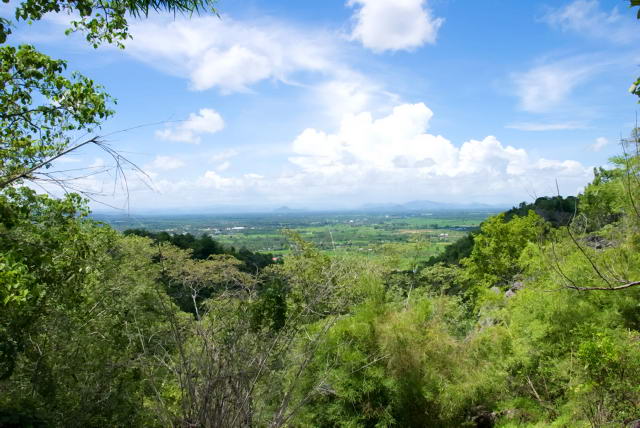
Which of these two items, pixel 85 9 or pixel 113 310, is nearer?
pixel 85 9

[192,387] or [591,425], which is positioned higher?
[192,387]

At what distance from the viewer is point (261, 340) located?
341 centimetres

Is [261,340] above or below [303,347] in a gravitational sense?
above

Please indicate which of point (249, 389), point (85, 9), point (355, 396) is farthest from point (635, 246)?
point (85, 9)

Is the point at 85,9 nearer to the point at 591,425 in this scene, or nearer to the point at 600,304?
the point at 591,425

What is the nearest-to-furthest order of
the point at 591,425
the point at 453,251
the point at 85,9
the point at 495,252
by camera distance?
the point at 85,9, the point at 591,425, the point at 495,252, the point at 453,251

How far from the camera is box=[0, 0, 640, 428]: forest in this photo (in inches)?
114

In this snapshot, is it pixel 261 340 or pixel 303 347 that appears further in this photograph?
pixel 303 347

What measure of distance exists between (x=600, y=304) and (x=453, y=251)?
74.0 feet

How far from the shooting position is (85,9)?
9.63 ft

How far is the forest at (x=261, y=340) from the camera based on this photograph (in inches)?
114

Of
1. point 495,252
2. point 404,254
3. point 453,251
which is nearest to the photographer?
point 404,254

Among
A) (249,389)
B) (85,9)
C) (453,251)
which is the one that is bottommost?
(453,251)

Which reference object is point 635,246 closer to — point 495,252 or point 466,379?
point 466,379
